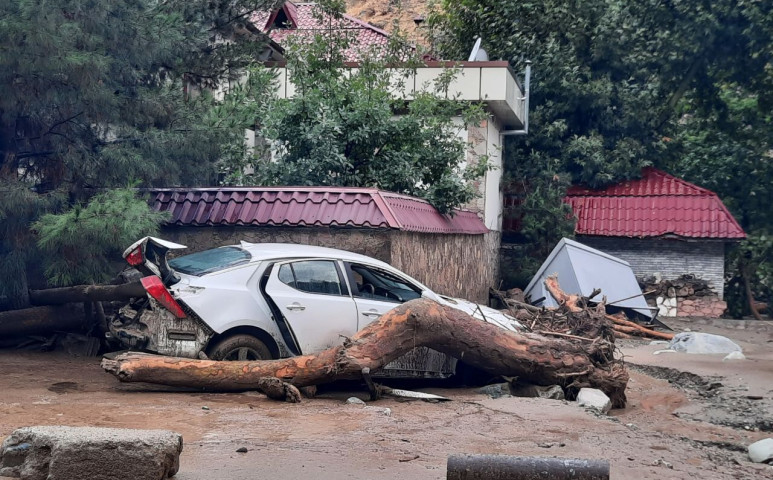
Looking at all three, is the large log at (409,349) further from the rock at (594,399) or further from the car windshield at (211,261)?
the car windshield at (211,261)

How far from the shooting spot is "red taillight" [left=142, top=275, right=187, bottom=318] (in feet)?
29.6

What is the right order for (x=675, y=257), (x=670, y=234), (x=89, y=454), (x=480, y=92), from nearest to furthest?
1. (x=89, y=454)
2. (x=480, y=92)
3. (x=670, y=234)
4. (x=675, y=257)

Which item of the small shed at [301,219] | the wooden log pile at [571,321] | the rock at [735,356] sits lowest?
the rock at [735,356]

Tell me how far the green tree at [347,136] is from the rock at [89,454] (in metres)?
9.09

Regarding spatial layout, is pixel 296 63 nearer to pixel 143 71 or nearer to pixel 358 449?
pixel 143 71

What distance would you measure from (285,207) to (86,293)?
2.92 meters

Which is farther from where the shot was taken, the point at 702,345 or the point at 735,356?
the point at 702,345

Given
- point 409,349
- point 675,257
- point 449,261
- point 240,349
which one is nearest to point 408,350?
point 409,349

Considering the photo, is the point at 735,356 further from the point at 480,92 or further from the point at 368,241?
the point at 480,92

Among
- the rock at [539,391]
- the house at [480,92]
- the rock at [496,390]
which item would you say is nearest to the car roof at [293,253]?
the rock at [496,390]

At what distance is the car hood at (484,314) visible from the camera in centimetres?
1049

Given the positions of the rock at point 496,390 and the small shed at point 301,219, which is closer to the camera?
the rock at point 496,390

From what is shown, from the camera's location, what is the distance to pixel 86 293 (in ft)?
34.6

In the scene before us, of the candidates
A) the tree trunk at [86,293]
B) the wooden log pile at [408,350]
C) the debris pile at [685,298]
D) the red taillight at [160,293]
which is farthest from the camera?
the debris pile at [685,298]
